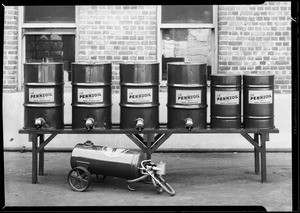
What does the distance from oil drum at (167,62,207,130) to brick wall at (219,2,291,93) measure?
2.35 meters

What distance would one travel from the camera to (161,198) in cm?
782

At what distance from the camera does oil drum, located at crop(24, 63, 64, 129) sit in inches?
336

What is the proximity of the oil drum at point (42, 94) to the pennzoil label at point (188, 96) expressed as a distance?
170 cm

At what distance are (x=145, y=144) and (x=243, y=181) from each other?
151 cm

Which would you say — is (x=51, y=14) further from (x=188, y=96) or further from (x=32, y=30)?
(x=188, y=96)

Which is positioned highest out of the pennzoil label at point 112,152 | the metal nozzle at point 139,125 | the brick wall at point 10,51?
the brick wall at point 10,51

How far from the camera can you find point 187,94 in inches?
337

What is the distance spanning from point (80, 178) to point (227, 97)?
2.34 m

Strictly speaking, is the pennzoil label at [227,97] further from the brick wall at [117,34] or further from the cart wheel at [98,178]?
the brick wall at [117,34]

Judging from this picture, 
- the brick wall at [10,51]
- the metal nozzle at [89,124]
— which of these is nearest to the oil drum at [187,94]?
the metal nozzle at [89,124]

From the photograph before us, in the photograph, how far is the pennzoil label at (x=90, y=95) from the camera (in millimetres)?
8539

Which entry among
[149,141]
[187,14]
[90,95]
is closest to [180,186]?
[149,141]

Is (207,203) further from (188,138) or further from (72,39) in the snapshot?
(72,39)

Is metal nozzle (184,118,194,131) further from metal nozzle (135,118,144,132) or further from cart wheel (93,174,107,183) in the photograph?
cart wheel (93,174,107,183)
